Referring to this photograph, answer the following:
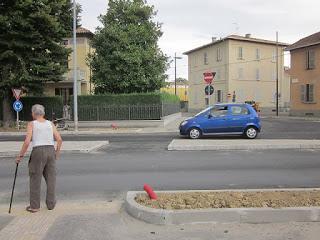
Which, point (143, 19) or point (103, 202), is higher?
point (143, 19)

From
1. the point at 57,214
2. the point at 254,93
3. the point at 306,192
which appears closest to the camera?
the point at 57,214

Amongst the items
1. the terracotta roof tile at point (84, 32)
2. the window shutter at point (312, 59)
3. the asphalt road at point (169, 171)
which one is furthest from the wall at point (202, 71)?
the asphalt road at point (169, 171)

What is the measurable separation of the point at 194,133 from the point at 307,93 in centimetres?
2873

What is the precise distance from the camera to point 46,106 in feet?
119

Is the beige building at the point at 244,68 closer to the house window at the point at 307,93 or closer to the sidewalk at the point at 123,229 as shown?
the house window at the point at 307,93

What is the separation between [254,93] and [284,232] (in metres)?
60.3

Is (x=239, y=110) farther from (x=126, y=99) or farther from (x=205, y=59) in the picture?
(x=205, y=59)

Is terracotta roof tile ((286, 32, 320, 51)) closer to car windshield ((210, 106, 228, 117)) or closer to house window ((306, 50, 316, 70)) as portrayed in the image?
house window ((306, 50, 316, 70))

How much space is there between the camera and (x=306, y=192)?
8.26 m

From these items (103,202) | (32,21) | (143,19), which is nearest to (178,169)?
(103,202)

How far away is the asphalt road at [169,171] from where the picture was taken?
33.1 feet

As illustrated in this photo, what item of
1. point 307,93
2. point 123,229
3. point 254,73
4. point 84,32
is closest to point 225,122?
point 123,229

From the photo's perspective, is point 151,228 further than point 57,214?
No

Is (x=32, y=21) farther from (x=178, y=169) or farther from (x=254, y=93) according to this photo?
(x=254, y=93)
